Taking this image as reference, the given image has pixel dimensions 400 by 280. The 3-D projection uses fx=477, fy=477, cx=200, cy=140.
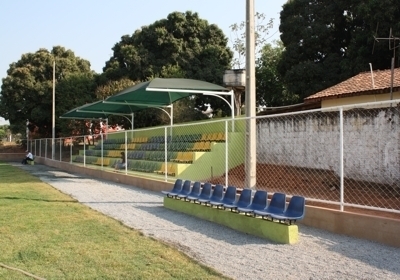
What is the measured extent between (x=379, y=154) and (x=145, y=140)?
44.3 feet

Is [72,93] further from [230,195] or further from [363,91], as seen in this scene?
[230,195]

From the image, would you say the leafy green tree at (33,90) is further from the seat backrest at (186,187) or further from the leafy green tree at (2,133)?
the seat backrest at (186,187)

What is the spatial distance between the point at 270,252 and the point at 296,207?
3.68 ft

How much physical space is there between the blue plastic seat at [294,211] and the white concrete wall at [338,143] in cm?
353

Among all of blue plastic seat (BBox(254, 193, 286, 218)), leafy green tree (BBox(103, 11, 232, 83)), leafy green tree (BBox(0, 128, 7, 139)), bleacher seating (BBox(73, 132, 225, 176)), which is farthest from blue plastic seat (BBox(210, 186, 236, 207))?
leafy green tree (BBox(0, 128, 7, 139))

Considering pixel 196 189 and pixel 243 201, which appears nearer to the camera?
pixel 243 201

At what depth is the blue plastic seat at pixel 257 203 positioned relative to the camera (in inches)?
323

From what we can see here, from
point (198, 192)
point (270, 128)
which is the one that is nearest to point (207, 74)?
point (270, 128)

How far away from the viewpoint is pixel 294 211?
752cm

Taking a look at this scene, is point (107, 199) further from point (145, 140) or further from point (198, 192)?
Answer: point (145, 140)

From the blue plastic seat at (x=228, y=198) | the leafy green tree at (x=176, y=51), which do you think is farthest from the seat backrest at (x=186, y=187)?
the leafy green tree at (x=176, y=51)

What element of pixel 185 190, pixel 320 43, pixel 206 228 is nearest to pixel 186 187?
pixel 185 190

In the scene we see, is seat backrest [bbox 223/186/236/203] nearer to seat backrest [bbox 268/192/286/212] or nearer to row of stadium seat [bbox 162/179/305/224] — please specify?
row of stadium seat [bbox 162/179/305/224]

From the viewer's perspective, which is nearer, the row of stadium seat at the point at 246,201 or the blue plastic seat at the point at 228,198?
the row of stadium seat at the point at 246,201
